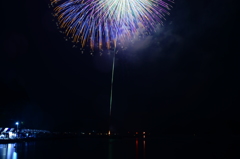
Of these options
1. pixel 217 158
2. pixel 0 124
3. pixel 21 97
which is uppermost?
pixel 21 97

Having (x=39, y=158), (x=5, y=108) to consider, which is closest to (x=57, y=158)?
(x=39, y=158)

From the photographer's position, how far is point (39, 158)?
14961 mm

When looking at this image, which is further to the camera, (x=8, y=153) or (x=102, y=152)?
(x=102, y=152)

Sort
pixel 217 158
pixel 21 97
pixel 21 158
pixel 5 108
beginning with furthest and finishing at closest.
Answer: pixel 21 97
pixel 5 108
pixel 217 158
pixel 21 158

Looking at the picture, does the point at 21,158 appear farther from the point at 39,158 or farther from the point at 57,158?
the point at 57,158

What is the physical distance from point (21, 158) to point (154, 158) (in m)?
8.14

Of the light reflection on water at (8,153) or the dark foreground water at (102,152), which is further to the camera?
the dark foreground water at (102,152)

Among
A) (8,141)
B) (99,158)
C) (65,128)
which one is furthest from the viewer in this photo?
(65,128)

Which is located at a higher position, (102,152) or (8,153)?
(8,153)

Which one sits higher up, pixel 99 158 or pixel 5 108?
pixel 5 108

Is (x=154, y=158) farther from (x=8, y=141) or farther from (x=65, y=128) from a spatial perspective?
(x=65, y=128)

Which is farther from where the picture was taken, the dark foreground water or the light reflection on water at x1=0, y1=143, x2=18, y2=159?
the dark foreground water

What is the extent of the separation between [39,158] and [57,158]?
0.99 metres

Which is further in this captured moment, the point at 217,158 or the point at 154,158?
the point at 217,158
